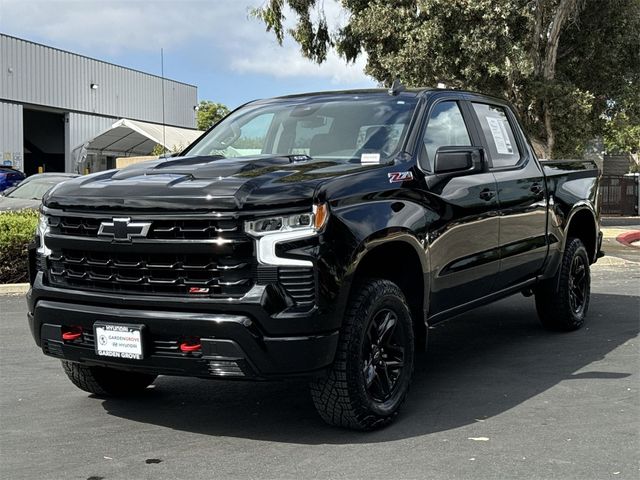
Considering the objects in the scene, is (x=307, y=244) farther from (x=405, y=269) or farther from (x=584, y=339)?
(x=584, y=339)

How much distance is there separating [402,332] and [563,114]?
58.6ft

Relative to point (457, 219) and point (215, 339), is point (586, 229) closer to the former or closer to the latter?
point (457, 219)

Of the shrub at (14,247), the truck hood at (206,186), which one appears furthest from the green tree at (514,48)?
the truck hood at (206,186)

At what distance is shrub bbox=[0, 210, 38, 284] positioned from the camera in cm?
1058

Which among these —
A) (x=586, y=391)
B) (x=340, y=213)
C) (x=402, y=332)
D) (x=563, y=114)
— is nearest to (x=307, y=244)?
(x=340, y=213)

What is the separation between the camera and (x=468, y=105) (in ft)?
20.1

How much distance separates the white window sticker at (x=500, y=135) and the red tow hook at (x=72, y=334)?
3.50 m

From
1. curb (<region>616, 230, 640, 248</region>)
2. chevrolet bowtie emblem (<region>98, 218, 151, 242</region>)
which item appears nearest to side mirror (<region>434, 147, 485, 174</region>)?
chevrolet bowtie emblem (<region>98, 218, 151, 242</region>)

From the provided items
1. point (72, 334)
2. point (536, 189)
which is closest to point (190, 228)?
point (72, 334)

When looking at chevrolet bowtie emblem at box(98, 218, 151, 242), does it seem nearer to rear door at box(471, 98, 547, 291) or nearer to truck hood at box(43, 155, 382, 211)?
truck hood at box(43, 155, 382, 211)

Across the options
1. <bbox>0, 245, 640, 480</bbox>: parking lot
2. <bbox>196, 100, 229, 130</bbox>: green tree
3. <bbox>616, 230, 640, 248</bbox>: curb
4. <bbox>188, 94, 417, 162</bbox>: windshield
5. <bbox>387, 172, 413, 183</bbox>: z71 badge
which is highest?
<bbox>196, 100, 229, 130</bbox>: green tree

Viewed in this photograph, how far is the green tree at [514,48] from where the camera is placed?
1992 cm

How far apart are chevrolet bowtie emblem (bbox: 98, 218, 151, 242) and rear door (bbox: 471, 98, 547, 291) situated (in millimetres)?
2858

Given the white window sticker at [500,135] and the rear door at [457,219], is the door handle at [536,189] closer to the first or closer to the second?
the white window sticker at [500,135]
